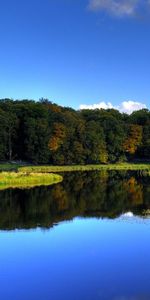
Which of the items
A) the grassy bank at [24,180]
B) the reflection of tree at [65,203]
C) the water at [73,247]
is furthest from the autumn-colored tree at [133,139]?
the water at [73,247]

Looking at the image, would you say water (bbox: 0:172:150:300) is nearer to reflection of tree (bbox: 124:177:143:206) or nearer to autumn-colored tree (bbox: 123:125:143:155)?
reflection of tree (bbox: 124:177:143:206)

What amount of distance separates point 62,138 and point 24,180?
39382 mm

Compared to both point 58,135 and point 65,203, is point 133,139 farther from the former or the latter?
point 65,203

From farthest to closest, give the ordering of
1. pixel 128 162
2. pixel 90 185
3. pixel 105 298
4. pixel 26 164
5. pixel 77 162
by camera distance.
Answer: pixel 128 162 < pixel 77 162 < pixel 26 164 < pixel 90 185 < pixel 105 298

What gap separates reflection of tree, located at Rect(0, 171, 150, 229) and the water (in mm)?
65

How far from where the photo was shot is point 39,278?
1878 cm

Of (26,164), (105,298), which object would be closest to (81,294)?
(105,298)

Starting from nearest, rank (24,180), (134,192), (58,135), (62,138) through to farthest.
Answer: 1. (134,192)
2. (24,180)
3. (58,135)
4. (62,138)

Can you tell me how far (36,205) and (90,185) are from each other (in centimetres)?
1838

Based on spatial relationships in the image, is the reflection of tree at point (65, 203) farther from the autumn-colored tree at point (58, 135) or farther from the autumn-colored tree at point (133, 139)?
the autumn-colored tree at point (133, 139)

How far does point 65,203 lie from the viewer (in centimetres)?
3934

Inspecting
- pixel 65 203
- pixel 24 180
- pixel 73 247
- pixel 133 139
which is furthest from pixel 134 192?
pixel 133 139

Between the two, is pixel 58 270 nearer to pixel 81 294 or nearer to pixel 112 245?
pixel 81 294

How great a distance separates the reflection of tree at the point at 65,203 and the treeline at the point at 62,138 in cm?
3434
